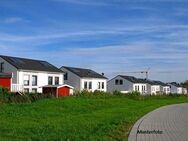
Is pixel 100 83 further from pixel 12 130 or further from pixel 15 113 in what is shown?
pixel 12 130

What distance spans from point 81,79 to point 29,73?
1660 cm

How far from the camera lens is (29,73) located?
54.1m

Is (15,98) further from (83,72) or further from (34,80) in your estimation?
(83,72)

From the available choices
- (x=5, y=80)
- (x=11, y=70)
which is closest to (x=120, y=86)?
(x=11, y=70)

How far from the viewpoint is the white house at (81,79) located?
69.5 meters

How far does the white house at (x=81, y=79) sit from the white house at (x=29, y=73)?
8.26 meters

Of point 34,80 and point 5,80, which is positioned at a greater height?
point 34,80

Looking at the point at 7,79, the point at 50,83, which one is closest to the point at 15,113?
the point at 7,79

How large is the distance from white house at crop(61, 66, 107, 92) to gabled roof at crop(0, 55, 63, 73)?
7835 mm

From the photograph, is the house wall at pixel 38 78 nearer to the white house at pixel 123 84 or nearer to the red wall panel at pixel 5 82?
the red wall panel at pixel 5 82

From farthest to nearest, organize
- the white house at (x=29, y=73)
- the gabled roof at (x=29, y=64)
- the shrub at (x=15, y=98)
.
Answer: the gabled roof at (x=29, y=64)
the white house at (x=29, y=73)
the shrub at (x=15, y=98)

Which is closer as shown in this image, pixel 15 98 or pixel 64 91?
pixel 15 98

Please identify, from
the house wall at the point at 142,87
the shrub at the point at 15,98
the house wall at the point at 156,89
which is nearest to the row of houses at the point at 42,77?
the shrub at the point at 15,98

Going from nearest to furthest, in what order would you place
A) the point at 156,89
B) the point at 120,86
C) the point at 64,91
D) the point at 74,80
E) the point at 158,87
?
the point at 64,91, the point at 74,80, the point at 120,86, the point at 156,89, the point at 158,87
